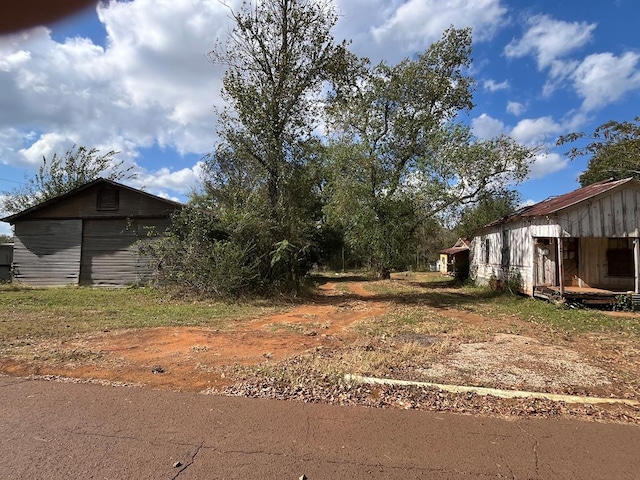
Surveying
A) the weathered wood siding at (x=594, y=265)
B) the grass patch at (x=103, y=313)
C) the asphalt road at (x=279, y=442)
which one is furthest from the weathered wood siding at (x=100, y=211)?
the weathered wood siding at (x=594, y=265)

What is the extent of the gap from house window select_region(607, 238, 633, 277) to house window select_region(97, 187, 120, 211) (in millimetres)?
20438

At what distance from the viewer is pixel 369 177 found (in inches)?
939

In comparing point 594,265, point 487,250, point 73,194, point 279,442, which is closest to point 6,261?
point 73,194

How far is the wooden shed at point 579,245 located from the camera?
44.6ft

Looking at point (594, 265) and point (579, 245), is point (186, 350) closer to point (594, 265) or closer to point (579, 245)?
point (579, 245)

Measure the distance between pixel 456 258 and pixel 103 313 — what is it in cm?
2768

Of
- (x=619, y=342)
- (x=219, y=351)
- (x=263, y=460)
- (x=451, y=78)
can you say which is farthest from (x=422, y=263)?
(x=263, y=460)

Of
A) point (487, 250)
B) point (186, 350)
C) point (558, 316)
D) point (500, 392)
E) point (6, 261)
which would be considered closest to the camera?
point (500, 392)

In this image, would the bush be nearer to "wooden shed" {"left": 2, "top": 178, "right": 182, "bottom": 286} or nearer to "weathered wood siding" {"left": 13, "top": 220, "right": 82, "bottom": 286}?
"wooden shed" {"left": 2, "top": 178, "right": 182, "bottom": 286}

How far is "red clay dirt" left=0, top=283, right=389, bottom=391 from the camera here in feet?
18.2

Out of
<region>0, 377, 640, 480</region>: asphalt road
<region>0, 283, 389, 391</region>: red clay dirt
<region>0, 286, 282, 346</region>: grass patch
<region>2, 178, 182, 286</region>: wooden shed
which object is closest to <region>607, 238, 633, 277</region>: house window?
<region>0, 283, 389, 391</region>: red clay dirt

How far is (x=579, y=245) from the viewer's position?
15734 mm

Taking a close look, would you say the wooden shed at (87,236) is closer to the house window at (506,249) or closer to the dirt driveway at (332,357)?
the dirt driveway at (332,357)

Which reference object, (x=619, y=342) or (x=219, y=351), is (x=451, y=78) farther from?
(x=219, y=351)
